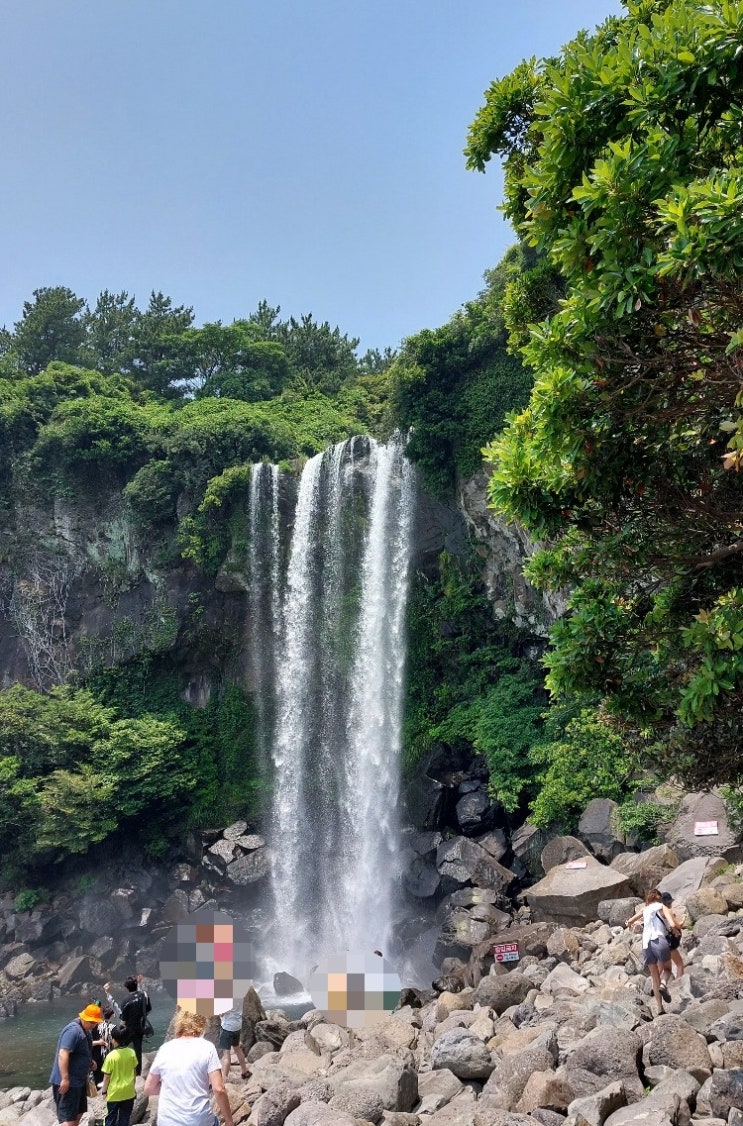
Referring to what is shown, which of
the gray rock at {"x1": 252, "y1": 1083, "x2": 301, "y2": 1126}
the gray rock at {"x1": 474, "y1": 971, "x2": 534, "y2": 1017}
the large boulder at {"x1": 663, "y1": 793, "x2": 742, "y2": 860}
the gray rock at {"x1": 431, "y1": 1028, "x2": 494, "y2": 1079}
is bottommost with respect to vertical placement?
the gray rock at {"x1": 474, "y1": 971, "x2": 534, "y2": 1017}

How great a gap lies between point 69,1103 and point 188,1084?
3.50 metres

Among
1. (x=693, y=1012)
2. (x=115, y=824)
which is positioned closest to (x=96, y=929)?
(x=115, y=824)

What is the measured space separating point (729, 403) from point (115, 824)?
71.0 feet

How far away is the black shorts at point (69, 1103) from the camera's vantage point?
21.7ft

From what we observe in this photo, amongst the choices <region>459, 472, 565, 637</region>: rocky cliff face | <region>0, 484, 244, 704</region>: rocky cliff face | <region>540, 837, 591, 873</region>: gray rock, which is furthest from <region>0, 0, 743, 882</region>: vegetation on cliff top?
<region>0, 484, 244, 704</region>: rocky cliff face

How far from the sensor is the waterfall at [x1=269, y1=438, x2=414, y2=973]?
21219 mm

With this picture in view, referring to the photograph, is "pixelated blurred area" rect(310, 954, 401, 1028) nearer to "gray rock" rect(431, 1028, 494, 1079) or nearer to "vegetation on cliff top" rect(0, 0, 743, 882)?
"gray rock" rect(431, 1028, 494, 1079)

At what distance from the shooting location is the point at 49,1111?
9703 millimetres

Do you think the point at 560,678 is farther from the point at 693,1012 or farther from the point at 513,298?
the point at 513,298

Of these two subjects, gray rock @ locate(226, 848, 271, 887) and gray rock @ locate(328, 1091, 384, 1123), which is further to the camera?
gray rock @ locate(226, 848, 271, 887)

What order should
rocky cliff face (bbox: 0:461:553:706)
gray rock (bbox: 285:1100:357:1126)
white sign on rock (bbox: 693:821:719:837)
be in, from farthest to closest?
rocky cliff face (bbox: 0:461:553:706), white sign on rock (bbox: 693:821:719:837), gray rock (bbox: 285:1100:357:1126)

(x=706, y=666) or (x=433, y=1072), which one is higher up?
(x=706, y=666)

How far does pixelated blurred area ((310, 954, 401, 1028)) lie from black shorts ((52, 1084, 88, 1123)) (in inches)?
218

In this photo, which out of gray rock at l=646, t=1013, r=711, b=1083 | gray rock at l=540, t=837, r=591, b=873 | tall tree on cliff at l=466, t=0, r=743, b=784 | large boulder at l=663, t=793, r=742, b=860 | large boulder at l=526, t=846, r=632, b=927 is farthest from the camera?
gray rock at l=540, t=837, r=591, b=873
